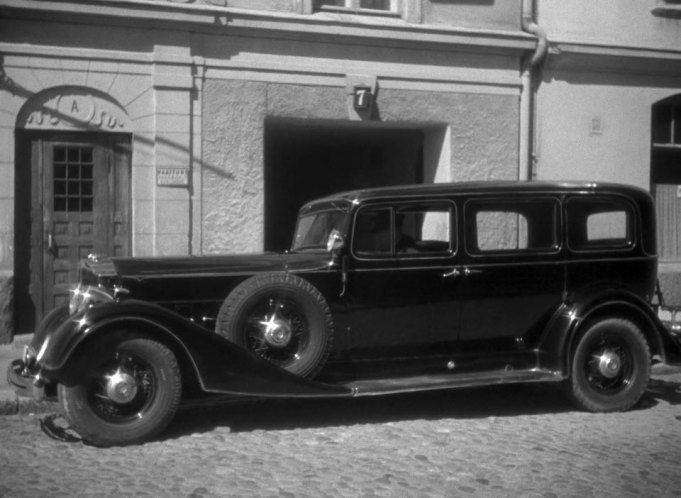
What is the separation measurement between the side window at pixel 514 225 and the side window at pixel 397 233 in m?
0.20

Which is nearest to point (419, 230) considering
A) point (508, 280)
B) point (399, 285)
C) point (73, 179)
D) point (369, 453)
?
point (399, 285)

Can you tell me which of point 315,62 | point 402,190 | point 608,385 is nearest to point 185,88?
point 315,62

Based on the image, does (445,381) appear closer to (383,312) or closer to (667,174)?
(383,312)

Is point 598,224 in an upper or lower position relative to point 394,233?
upper

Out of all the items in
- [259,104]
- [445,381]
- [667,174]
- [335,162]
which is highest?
[259,104]

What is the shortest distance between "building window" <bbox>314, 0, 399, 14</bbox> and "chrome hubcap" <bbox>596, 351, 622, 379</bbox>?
21.1ft

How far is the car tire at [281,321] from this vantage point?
681 centimetres

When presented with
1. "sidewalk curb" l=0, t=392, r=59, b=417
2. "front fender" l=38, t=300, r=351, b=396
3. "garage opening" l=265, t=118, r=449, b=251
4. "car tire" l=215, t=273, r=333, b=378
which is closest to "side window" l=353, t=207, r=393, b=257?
"car tire" l=215, t=273, r=333, b=378

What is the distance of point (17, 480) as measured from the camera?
18.4 feet

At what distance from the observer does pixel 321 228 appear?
7.91m

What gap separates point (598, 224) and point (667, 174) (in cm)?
704

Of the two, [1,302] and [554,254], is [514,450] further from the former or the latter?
[1,302]

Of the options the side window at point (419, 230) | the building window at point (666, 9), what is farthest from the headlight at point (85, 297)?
the building window at point (666, 9)

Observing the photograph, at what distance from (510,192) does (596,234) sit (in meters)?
0.87
